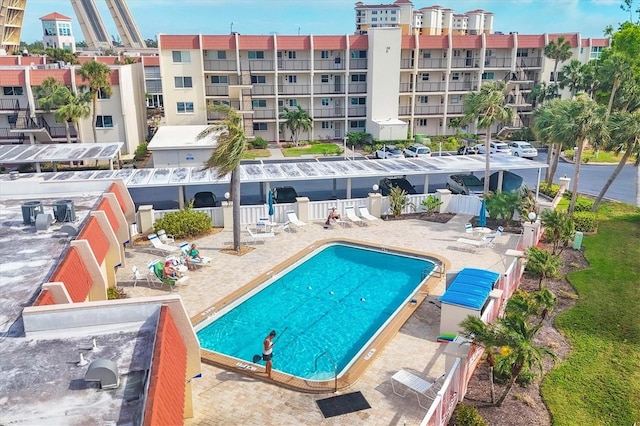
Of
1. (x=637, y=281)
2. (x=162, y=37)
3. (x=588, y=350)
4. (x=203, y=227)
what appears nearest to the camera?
(x=588, y=350)

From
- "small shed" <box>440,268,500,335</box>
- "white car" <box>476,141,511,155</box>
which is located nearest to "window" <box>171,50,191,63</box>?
"white car" <box>476,141,511,155</box>

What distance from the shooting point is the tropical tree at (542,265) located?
20.1 meters

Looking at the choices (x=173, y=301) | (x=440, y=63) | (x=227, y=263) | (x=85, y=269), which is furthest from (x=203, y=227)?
(x=440, y=63)

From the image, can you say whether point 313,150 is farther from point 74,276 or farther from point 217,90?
point 74,276

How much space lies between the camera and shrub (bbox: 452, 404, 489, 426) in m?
11.8

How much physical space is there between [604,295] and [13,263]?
64.2 feet

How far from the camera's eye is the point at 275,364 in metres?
15.2

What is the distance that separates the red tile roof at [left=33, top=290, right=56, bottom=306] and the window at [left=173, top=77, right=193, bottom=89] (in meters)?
41.1

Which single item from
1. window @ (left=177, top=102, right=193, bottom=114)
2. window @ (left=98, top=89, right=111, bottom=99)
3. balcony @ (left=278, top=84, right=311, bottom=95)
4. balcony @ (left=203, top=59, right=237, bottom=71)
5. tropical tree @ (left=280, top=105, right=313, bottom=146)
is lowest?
tropical tree @ (left=280, top=105, right=313, bottom=146)

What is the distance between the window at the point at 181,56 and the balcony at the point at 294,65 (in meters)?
8.85

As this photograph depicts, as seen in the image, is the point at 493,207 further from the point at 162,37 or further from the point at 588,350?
the point at 162,37

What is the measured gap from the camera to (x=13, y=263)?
13359 millimetres

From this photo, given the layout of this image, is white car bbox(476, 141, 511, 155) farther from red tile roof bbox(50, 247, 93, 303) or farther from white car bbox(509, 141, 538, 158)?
red tile roof bbox(50, 247, 93, 303)

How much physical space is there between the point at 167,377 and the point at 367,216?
1984cm
